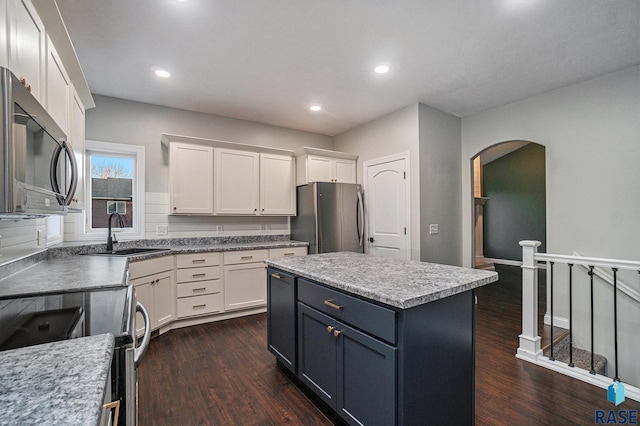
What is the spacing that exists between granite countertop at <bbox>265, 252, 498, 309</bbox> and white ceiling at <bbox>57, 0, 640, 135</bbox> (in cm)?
182

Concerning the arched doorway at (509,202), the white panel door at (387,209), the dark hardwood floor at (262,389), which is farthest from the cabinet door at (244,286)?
the arched doorway at (509,202)

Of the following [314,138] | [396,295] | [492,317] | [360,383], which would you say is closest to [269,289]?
[360,383]

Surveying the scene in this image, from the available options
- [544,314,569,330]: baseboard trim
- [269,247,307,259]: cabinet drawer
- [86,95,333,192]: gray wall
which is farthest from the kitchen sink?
[544,314,569,330]: baseboard trim

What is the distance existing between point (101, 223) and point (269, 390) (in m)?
2.85

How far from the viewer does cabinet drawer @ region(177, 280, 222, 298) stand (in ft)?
11.0

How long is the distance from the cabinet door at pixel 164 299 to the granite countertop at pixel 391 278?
1487 millimetres

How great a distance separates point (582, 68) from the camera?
9.58 feet

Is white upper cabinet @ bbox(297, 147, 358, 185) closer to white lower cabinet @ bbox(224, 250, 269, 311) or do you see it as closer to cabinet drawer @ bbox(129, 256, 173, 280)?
white lower cabinet @ bbox(224, 250, 269, 311)

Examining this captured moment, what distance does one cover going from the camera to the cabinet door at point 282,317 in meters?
2.15

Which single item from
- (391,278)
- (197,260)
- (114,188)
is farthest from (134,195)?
(391,278)

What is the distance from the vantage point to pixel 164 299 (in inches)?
124

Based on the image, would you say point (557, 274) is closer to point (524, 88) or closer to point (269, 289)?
point (524, 88)

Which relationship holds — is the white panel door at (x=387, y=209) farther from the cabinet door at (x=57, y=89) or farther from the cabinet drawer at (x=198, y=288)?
the cabinet door at (x=57, y=89)

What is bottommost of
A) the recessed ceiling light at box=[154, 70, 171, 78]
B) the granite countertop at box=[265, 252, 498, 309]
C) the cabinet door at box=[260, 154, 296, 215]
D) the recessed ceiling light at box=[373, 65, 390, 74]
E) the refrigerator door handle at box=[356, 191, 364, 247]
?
the granite countertop at box=[265, 252, 498, 309]
